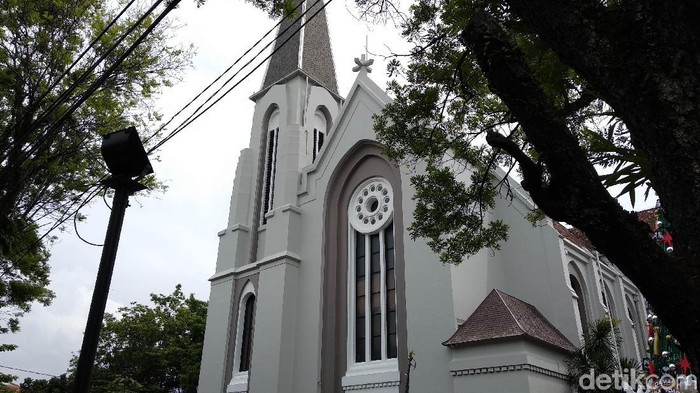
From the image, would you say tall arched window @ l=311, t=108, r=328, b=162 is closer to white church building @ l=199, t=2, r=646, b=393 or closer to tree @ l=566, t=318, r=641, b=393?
white church building @ l=199, t=2, r=646, b=393

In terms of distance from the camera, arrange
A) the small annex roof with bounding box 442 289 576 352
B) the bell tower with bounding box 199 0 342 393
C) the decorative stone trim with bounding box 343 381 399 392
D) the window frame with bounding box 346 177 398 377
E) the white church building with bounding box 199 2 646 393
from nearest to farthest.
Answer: the small annex roof with bounding box 442 289 576 352
the white church building with bounding box 199 2 646 393
the decorative stone trim with bounding box 343 381 399 392
the window frame with bounding box 346 177 398 377
the bell tower with bounding box 199 0 342 393

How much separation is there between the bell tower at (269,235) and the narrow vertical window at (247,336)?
4 centimetres

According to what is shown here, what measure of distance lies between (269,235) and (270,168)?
14.6ft

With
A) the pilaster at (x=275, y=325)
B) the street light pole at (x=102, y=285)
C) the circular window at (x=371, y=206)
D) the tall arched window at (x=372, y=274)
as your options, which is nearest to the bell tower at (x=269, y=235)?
the pilaster at (x=275, y=325)

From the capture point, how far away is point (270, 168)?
76.3ft

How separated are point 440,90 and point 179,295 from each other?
1150 inches

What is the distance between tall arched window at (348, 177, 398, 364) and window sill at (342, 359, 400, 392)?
0.27m

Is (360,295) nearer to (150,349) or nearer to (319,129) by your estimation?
(319,129)

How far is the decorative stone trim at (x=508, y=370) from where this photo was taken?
40.4ft

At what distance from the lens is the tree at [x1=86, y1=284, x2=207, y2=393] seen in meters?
29.6

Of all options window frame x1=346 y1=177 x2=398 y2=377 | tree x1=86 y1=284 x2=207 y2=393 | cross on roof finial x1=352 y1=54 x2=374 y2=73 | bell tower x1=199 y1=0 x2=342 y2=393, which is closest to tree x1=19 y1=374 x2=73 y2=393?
tree x1=86 y1=284 x2=207 y2=393

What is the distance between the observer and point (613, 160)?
771cm

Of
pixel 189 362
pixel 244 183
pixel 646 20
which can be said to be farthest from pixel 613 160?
pixel 189 362

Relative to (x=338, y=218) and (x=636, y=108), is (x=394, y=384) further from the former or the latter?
(x=636, y=108)
